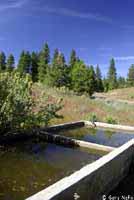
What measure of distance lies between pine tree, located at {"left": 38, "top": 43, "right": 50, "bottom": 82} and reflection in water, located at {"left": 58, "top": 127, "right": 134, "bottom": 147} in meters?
33.8

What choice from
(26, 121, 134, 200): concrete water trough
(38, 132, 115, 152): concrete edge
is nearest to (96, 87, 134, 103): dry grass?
(38, 132, 115, 152): concrete edge

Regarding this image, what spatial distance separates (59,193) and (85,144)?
4.43 metres

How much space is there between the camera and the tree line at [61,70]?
115 feet

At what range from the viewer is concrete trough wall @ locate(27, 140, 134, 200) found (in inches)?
151

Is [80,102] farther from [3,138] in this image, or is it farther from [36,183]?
[36,183]

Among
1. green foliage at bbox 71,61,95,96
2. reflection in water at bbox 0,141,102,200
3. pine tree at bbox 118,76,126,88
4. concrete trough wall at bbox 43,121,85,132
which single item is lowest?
reflection in water at bbox 0,141,102,200

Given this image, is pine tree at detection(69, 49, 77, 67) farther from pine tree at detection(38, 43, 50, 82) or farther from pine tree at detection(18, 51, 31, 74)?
pine tree at detection(18, 51, 31, 74)

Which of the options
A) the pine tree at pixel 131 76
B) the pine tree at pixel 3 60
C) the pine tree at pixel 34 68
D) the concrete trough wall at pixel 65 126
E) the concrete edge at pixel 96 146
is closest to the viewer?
the concrete edge at pixel 96 146

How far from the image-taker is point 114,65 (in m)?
67.8

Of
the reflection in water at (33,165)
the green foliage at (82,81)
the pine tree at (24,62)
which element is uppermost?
the pine tree at (24,62)

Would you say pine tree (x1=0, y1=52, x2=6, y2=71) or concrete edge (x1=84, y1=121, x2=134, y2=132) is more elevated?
pine tree (x1=0, y1=52, x2=6, y2=71)

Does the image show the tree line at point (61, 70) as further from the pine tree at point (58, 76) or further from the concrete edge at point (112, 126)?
the concrete edge at point (112, 126)

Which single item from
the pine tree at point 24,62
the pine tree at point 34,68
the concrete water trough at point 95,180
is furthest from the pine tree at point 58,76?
the concrete water trough at point 95,180

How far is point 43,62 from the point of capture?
46.5 metres
